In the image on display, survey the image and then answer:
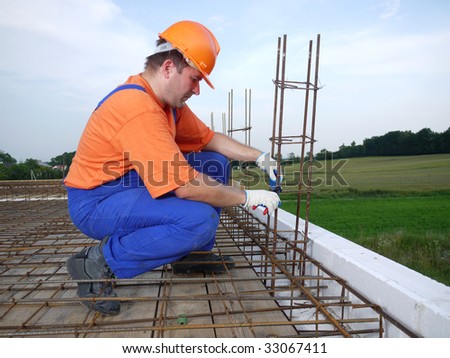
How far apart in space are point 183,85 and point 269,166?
96cm

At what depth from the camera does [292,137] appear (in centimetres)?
242

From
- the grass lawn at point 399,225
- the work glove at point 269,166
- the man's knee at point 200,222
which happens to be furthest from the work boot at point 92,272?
the grass lawn at point 399,225

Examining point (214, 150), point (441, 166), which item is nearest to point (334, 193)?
point (441, 166)

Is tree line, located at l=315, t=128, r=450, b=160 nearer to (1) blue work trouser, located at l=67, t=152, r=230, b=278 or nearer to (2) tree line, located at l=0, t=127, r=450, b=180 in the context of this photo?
(2) tree line, located at l=0, t=127, r=450, b=180

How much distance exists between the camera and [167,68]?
2168mm

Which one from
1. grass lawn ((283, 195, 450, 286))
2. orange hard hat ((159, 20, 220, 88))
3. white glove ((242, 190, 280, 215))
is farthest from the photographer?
grass lawn ((283, 195, 450, 286))

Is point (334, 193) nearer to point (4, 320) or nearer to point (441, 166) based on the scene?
point (441, 166)

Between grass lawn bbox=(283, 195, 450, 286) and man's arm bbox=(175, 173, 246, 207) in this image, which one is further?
grass lawn bbox=(283, 195, 450, 286)

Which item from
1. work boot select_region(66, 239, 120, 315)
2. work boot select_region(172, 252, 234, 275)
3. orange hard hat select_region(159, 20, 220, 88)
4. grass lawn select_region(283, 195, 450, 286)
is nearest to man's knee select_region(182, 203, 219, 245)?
work boot select_region(172, 252, 234, 275)

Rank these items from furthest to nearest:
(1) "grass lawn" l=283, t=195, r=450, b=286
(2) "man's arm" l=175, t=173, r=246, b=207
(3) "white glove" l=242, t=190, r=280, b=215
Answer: (1) "grass lawn" l=283, t=195, r=450, b=286, (3) "white glove" l=242, t=190, r=280, b=215, (2) "man's arm" l=175, t=173, r=246, b=207

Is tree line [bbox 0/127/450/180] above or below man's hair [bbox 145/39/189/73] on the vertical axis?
above

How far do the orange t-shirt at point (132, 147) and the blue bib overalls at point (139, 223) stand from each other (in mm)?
101

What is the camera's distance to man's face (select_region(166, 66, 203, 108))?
2.17 metres

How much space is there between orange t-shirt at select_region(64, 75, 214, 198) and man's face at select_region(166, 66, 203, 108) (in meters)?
0.14
